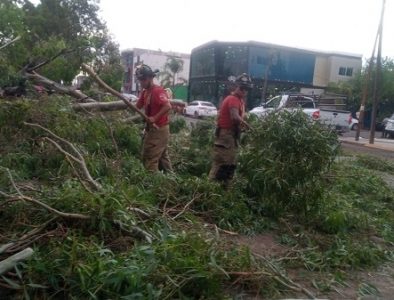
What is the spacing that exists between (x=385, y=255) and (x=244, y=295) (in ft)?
6.52

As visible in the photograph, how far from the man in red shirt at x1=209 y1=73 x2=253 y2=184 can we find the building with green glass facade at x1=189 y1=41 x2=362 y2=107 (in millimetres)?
20293

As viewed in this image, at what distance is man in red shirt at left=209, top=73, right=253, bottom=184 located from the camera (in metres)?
6.07

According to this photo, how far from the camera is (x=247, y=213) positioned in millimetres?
5180

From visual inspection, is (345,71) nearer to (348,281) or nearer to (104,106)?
(104,106)

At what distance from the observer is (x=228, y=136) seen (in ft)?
20.1

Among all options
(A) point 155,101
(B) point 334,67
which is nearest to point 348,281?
(A) point 155,101

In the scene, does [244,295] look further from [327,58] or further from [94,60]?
[327,58]

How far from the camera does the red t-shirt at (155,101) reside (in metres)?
6.25

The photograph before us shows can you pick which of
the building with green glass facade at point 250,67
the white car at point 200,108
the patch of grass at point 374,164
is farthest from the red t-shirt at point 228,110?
the white car at point 200,108

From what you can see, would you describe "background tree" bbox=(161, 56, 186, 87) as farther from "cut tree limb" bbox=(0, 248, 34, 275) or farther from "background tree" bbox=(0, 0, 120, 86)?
"cut tree limb" bbox=(0, 248, 34, 275)

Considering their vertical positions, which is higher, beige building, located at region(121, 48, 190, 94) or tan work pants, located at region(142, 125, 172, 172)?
beige building, located at region(121, 48, 190, 94)

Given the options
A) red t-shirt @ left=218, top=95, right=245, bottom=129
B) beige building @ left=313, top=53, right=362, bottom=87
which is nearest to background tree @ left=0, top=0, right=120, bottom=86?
red t-shirt @ left=218, top=95, right=245, bottom=129

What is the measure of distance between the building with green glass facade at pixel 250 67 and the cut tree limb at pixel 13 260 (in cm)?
2360

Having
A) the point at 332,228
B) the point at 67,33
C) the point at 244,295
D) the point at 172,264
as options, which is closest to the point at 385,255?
the point at 332,228
